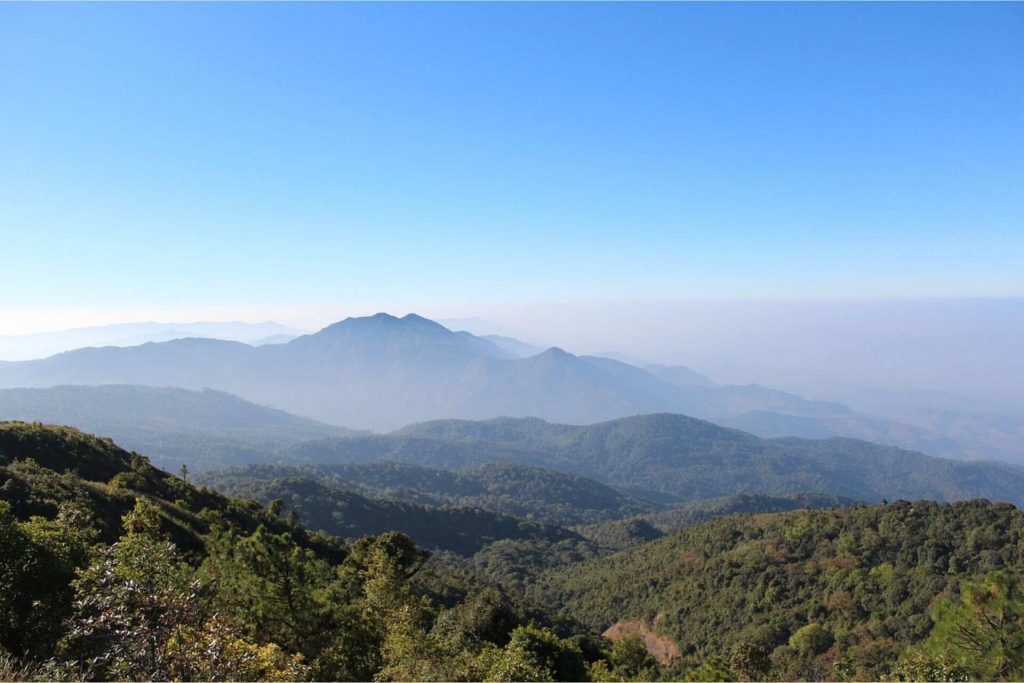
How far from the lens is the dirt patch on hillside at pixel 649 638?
235 feet

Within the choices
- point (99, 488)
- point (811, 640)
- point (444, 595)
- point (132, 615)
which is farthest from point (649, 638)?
point (132, 615)

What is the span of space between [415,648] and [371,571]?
10906mm

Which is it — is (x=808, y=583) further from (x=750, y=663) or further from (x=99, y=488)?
(x=99, y=488)

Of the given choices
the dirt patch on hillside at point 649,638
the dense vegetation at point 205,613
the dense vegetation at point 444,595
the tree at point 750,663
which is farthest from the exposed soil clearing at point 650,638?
the dense vegetation at point 205,613

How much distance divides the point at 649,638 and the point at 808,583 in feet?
78.4

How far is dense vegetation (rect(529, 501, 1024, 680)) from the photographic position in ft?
188

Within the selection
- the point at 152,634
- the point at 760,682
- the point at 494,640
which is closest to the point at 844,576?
the point at 760,682

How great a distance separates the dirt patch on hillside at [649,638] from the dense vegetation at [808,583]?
109 cm

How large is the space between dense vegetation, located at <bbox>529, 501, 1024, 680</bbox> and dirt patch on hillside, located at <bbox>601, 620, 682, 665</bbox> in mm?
1087

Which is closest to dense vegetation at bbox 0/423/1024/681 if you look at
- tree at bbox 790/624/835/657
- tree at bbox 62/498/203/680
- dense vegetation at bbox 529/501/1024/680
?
tree at bbox 62/498/203/680

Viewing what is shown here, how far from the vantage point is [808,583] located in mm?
74875

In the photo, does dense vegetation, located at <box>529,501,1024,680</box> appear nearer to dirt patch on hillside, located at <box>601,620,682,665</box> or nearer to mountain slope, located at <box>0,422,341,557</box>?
dirt patch on hillside, located at <box>601,620,682,665</box>

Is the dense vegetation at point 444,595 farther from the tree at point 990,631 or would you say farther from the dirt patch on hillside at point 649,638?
the dirt patch on hillside at point 649,638

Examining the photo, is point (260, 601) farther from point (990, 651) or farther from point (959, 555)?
point (959, 555)
